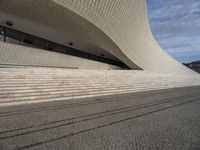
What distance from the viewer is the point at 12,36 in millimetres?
12852

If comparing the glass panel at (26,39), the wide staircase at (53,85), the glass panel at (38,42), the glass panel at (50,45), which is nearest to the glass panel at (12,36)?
the glass panel at (26,39)

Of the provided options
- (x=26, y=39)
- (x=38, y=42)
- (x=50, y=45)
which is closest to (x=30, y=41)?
(x=26, y=39)

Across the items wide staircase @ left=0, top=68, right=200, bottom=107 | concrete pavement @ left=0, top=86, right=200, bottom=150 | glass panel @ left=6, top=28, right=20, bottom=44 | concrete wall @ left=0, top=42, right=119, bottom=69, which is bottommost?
concrete pavement @ left=0, top=86, right=200, bottom=150

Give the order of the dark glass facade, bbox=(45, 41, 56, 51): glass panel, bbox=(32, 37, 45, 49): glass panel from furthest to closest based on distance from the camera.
Answer: 1. bbox=(45, 41, 56, 51): glass panel
2. bbox=(32, 37, 45, 49): glass panel
3. the dark glass facade

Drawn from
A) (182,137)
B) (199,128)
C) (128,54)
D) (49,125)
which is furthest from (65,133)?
(128,54)

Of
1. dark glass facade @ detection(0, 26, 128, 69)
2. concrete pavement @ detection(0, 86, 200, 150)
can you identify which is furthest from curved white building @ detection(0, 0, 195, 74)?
concrete pavement @ detection(0, 86, 200, 150)

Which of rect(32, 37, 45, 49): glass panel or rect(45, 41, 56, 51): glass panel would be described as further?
rect(45, 41, 56, 51): glass panel

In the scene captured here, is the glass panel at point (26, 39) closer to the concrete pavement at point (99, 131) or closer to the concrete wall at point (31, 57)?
the concrete wall at point (31, 57)

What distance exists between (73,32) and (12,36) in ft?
13.4

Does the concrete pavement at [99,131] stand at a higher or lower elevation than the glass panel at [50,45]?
lower

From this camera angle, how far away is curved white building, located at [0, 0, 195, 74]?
11.4 meters

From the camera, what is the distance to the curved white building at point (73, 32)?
11.4 metres

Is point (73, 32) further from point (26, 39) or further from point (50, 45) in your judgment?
point (26, 39)

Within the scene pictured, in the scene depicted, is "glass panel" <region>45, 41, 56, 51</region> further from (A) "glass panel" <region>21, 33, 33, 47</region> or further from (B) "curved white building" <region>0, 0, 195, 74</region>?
(A) "glass panel" <region>21, 33, 33, 47</region>
